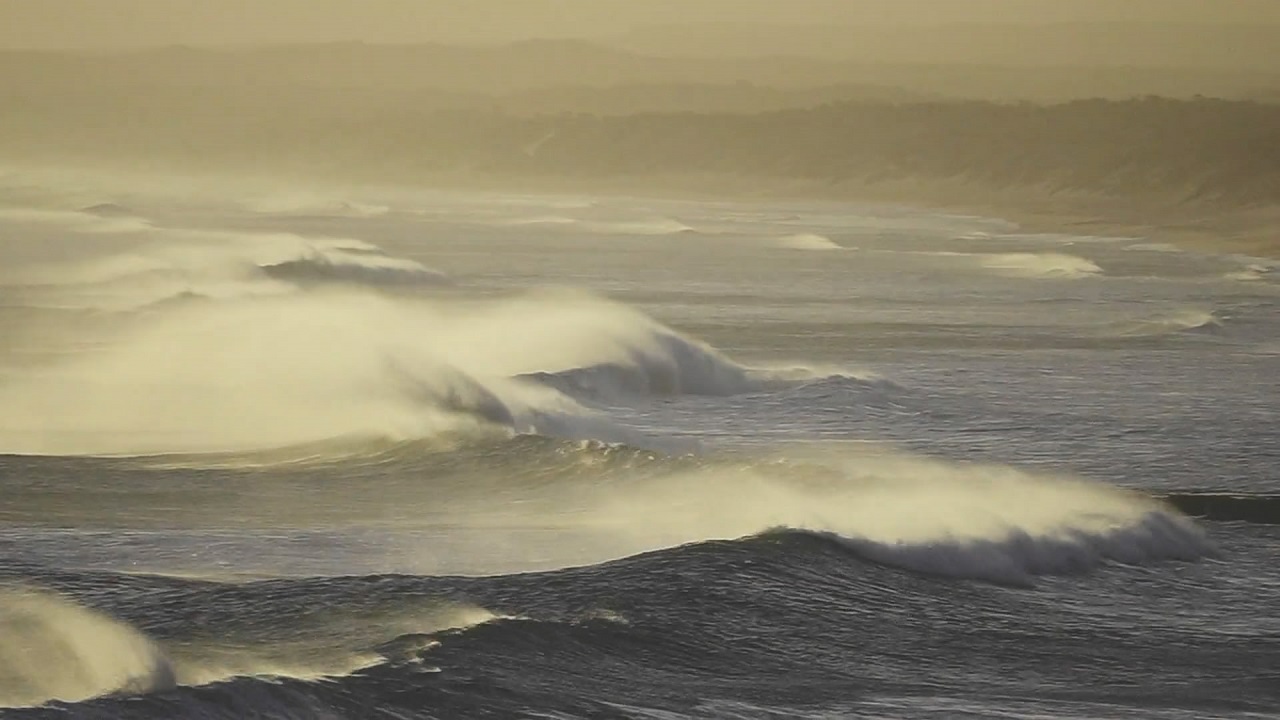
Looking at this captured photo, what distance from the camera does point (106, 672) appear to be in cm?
945

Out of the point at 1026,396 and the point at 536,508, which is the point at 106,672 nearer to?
the point at 536,508

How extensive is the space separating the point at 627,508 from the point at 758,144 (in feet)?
280

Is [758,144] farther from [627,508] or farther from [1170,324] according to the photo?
[627,508]

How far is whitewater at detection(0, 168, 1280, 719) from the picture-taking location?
1040 centimetres

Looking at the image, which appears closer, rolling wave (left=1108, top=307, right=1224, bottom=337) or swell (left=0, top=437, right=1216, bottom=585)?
swell (left=0, top=437, right=1216, bottom=585)

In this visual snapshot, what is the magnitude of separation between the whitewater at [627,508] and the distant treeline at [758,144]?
47.7 metres

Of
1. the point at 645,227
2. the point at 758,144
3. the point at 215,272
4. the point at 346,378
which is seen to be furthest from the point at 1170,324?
the point at 758,144

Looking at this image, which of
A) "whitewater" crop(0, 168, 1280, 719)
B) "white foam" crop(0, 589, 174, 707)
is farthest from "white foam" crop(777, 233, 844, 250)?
"white foam" crop(0, 589, 174, 707)

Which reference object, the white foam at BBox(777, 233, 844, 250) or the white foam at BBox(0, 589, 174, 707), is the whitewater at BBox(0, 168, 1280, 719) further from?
the white foam at BBox(777, 233, 844, 250)

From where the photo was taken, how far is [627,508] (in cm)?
1517

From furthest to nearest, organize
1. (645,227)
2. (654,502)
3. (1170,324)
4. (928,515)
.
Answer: (645,227) < (1170,324) < (654,502) < (928,515)

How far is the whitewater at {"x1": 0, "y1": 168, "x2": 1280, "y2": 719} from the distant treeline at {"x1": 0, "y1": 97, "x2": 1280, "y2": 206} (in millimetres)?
47681

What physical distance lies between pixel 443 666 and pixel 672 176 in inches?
3587

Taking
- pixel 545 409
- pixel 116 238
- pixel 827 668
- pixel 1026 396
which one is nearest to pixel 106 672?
pixel 827 668
